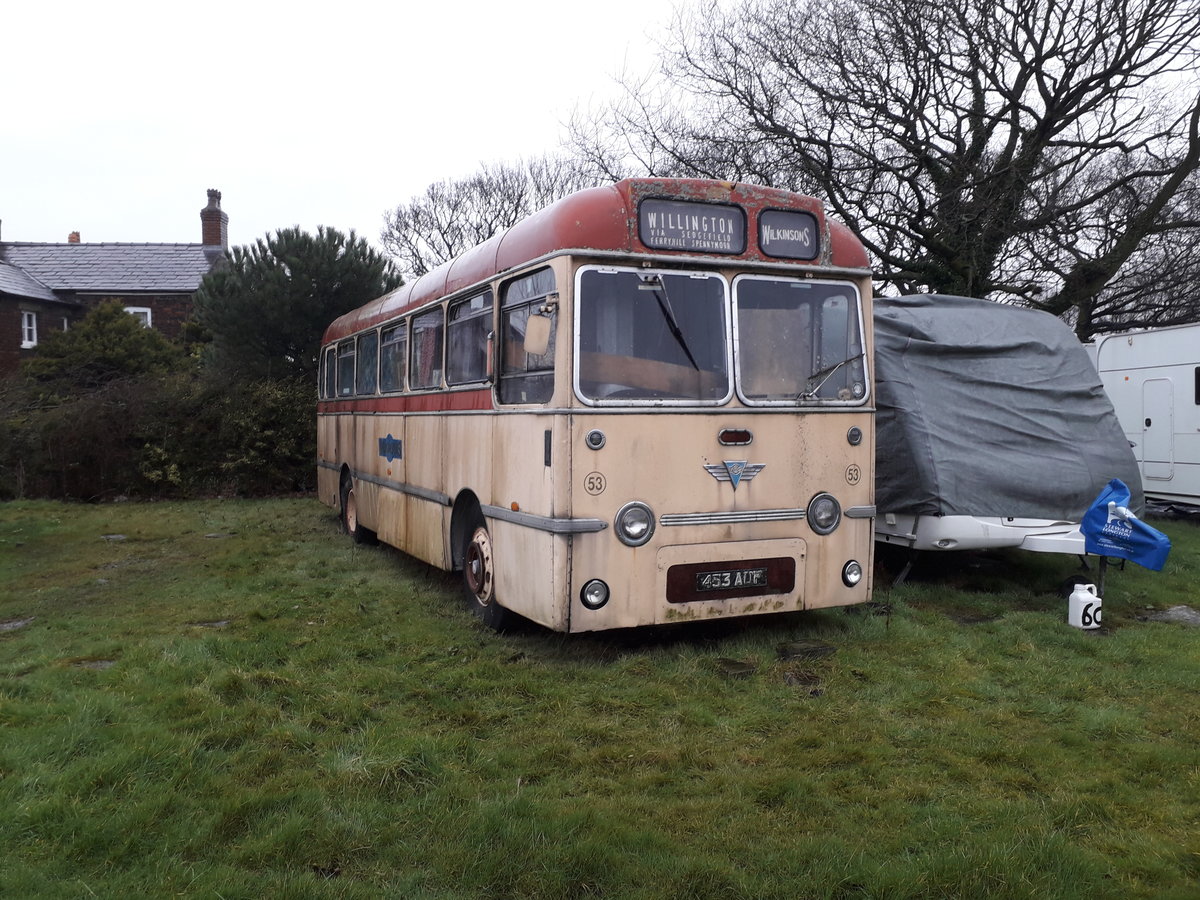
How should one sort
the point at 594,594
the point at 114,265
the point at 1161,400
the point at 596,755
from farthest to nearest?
the point at 114,265 → the point at 1161,400 → the point at 594,594 → the point at 596,755

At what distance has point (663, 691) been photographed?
584cm

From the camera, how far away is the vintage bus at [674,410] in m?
6.19

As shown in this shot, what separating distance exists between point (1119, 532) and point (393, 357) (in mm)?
7142

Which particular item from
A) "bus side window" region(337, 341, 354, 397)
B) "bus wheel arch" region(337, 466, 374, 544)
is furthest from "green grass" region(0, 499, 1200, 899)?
"bus side window" region(337, 341, 354, 397)

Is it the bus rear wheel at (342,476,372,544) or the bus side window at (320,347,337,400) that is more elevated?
the bus side window at (320,347,337,400)

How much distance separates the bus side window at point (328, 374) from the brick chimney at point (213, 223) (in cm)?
3304

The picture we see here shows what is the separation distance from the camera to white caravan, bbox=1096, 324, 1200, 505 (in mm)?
13320

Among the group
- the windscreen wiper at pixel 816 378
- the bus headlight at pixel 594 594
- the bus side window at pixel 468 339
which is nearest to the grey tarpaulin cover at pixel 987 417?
the windscreen wiper at pixel 816 378

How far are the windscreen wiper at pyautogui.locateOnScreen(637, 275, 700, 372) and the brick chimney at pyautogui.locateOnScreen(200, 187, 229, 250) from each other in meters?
42.3

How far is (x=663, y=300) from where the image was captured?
6.38m

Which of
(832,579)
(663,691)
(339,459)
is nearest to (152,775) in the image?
(663,691)

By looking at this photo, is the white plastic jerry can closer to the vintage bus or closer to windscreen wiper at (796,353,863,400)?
the vintage bus

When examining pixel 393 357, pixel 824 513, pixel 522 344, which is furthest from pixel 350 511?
pixel 824 513

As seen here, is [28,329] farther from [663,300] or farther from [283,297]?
[663,300]
